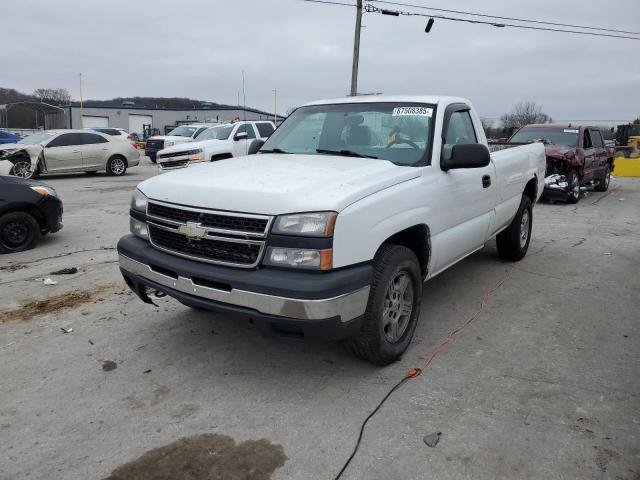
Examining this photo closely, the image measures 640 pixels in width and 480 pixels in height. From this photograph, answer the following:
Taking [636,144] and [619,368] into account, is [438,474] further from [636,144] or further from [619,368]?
[636,144]

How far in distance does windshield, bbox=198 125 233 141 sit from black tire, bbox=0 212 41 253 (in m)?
8.73

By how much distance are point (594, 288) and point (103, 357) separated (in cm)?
489

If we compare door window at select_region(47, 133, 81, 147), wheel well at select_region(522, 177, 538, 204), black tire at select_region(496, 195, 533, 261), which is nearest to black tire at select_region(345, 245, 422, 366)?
black tire at select_region(496, 195, 533, 261)

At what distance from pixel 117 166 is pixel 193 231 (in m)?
16.4

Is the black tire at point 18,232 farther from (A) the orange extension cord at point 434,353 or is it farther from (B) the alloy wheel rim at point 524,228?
(B) the alloy wheel rim at point 524,228

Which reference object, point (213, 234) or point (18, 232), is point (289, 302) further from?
point (18, 232)

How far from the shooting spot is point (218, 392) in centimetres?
327

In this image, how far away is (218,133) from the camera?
51.7 feet

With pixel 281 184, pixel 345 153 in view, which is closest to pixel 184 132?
pixel 345 153

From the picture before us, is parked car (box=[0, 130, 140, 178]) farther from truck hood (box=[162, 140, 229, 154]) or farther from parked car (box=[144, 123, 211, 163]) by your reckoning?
truck hood (box=[162, 140, 229, 154])

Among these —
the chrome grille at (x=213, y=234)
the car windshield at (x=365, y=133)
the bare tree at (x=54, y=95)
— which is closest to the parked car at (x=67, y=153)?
the car windshield at (x=365, y=133)

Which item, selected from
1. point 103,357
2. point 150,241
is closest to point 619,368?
point 150,241

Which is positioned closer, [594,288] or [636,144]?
[594,288]

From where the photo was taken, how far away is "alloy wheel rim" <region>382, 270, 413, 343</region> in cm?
349
